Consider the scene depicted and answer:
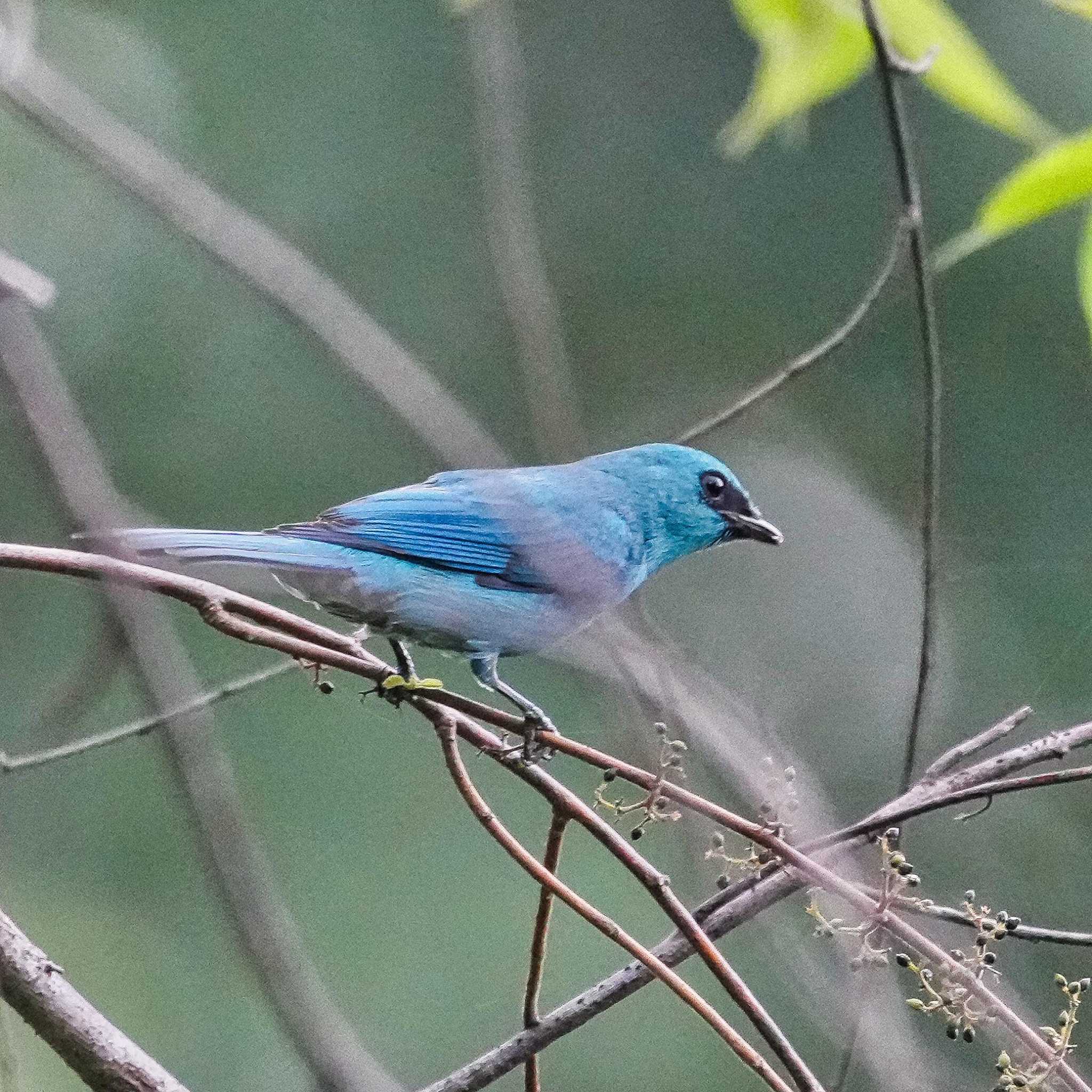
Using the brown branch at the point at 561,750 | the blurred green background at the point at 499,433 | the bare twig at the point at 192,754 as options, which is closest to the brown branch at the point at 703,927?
the brown branch at the point at 561,750

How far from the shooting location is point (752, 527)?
12.0 ft

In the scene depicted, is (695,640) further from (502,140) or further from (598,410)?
(502,140)

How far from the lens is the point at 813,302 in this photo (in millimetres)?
5906

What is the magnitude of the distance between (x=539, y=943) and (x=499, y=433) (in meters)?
2.98

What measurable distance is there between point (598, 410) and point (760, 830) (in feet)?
9.90

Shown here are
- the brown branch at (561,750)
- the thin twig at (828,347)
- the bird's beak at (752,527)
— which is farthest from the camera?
the bird's beak at (752,527)

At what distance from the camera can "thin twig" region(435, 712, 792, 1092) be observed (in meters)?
1.90

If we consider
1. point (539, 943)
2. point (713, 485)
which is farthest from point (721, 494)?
point (539, 943)

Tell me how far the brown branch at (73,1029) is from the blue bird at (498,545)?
0.75 m

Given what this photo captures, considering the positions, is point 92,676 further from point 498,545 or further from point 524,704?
point 498,545

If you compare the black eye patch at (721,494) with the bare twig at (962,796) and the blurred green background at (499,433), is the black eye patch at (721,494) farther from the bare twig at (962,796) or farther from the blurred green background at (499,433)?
the bare twig at (962,796)

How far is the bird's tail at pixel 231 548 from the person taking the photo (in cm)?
259

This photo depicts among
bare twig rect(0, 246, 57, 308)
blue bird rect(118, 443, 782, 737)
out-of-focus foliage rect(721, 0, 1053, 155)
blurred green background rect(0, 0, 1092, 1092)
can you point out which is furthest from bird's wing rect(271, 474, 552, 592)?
out-of-focus foliage rect(721, 0, 1053, 155)

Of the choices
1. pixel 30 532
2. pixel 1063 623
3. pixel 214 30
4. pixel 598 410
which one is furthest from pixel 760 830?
pixel 214 30
